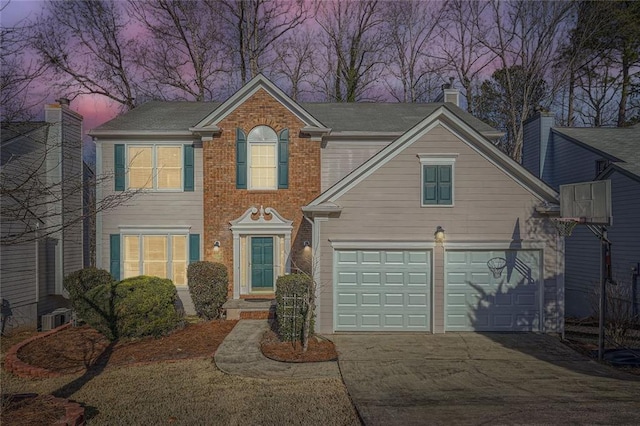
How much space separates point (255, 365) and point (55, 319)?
24.6 feet

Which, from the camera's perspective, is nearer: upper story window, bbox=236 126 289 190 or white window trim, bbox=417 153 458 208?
white window trim, bbox=417 153 458 208

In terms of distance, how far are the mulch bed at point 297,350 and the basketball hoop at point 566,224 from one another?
630cm

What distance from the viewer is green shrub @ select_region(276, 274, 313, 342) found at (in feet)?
Answer: 33.6

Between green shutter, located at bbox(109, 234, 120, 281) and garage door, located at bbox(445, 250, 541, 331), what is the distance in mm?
10445

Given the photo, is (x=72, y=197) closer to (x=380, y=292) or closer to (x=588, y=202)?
(x=380, y=292)

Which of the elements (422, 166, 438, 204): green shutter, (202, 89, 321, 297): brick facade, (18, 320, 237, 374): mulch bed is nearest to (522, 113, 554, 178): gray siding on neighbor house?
(422, 166, 438, 204): green shutter

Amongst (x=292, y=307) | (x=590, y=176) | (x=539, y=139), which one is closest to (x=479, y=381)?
(x=292, y=307)

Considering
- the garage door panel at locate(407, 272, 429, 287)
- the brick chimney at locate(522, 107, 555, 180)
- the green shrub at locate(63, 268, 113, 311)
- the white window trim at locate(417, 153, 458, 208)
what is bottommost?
the green shrub at locate(63, 268, 113, 311)

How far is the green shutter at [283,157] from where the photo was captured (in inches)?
562

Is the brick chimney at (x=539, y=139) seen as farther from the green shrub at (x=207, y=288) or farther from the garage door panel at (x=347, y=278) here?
the green shrub at (x=207, y=288)

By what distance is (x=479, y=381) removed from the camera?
8133 millimetres

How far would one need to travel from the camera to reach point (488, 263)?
37.9 feet

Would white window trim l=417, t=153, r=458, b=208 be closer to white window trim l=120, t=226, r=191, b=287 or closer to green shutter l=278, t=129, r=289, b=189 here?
green shutter l=278, t=129, r=289, b=189

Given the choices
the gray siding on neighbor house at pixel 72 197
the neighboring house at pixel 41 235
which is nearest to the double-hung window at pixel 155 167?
the neighboring house at pixel 41 235
